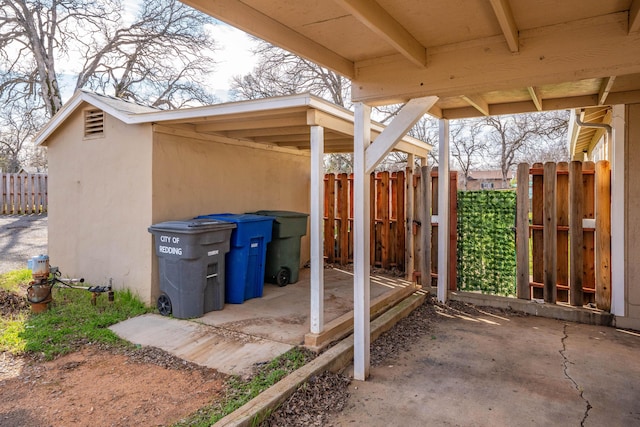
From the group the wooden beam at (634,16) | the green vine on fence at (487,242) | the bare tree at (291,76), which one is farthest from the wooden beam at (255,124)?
the bare tree at (291,76)

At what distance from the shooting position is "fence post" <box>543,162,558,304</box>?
5.16 meters

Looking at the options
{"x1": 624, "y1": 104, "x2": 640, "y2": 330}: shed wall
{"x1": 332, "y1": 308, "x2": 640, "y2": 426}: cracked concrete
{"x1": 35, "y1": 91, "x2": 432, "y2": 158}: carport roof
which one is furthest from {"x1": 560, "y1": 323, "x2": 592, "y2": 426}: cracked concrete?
{"x1": 35, "y1": 91, "x2": 432, "y2": 158}: carport roof

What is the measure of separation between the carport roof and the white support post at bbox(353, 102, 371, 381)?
1.99ft

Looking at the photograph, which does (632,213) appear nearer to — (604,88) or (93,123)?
(604,88)

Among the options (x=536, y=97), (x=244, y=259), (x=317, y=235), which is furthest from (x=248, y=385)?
(x=536, y=97)

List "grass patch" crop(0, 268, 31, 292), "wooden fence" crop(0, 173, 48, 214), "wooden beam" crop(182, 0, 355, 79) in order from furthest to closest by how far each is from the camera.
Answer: "wooden fence" crop(0, 173, 48, 214), "grass patch" crop(0, 268, 31, 292), "wooden beam" crop(182, 0, 355, 79)

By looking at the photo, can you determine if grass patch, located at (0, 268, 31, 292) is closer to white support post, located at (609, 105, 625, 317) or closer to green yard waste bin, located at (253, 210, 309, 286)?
green yard waste bin, located at (253, 210, 309, 286)

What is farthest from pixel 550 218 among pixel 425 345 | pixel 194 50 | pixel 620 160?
pixel 194 50

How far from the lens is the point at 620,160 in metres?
4.59

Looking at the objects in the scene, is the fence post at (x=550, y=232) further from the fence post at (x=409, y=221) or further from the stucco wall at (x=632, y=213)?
the fence post at (x=409, y=221)

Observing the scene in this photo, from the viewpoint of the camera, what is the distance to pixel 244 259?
5.09 meters

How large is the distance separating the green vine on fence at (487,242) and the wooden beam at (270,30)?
3.24 metres

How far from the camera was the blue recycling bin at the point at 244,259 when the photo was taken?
16.6ft

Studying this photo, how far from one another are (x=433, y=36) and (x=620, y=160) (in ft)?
10.4
